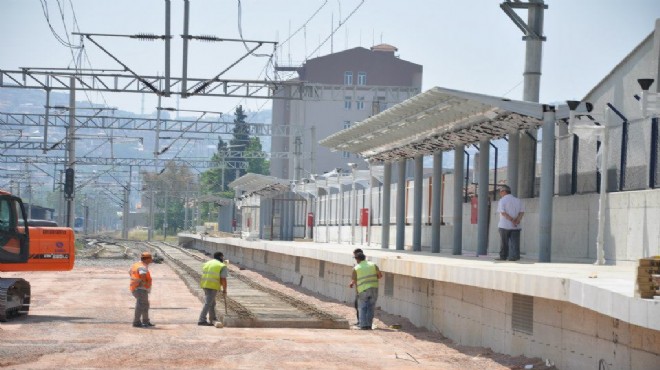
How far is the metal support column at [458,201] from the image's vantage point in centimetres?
2966

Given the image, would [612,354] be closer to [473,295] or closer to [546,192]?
[473,295]

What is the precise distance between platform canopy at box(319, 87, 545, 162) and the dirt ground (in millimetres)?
4060

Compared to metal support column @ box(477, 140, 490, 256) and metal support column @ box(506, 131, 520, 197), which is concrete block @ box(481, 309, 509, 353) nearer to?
metal support column @ box(506, 131, 520, 197)

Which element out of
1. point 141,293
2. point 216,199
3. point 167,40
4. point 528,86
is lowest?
point 141,293

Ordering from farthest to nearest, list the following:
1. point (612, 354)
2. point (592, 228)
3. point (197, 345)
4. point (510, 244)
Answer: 1. point (510, 244)
2. point (592, 228)
3. point (197, 345)
4. point (612, 354)

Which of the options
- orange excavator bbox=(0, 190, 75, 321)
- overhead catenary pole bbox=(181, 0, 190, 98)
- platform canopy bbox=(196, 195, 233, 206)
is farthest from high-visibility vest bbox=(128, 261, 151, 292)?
platform canopy bbox=(196, 195, 233, 206)

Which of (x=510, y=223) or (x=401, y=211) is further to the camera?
(x=401, y=211)

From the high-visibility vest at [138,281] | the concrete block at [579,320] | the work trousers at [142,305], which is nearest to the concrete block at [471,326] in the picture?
the concrete block at [579,320]

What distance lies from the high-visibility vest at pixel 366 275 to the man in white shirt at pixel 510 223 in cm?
301

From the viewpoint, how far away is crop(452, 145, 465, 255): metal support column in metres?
29.7

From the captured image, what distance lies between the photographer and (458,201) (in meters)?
30.0

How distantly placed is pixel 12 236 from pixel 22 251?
39 cm

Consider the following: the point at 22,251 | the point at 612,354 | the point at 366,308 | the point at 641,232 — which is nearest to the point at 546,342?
the point at 612,354

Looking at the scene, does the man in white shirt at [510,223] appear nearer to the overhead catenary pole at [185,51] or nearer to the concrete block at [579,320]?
the concrete block at [579,320]
